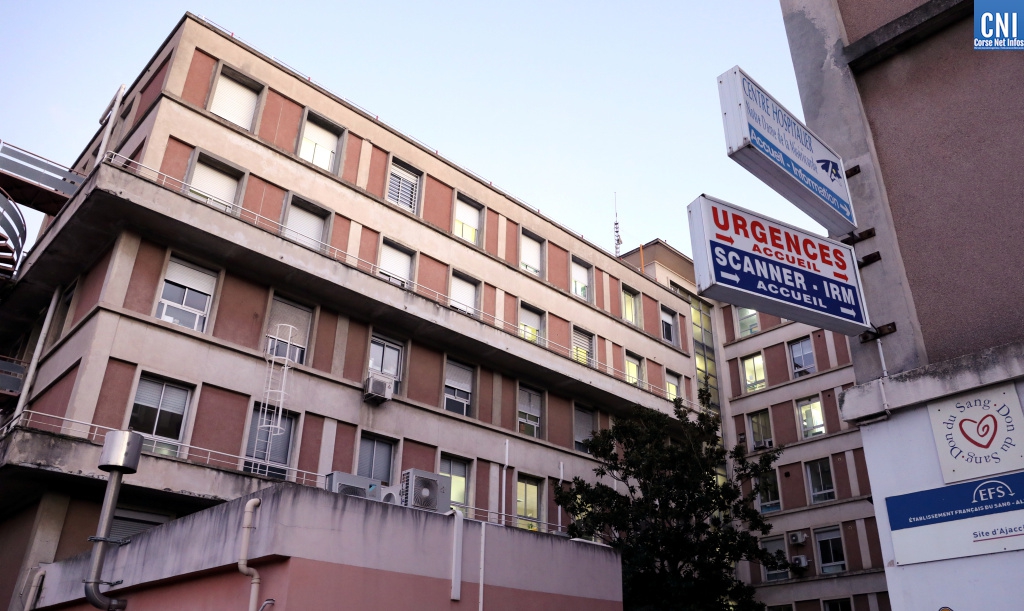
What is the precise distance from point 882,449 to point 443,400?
694 inches

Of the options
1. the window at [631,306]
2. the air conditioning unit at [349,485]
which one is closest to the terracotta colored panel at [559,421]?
the window at [631,306]

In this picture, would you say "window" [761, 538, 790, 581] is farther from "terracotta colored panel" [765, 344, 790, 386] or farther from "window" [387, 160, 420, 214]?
"window" [387, 160, 420, 214]

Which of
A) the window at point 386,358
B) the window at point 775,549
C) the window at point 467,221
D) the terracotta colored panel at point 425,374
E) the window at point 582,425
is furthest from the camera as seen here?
the window at point 775,549

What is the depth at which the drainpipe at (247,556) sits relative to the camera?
1057 centimetres

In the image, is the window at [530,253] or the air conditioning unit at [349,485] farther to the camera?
the window at [530,253]

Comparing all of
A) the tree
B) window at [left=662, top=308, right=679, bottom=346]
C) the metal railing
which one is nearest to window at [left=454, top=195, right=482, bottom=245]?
the metal railing

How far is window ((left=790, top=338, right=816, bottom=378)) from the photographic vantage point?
36.0 metres

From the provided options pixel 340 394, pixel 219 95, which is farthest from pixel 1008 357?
pixel 219 95

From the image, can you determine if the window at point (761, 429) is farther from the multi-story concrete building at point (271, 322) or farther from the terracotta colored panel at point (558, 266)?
the terracotta colored panel at point (558, 266)

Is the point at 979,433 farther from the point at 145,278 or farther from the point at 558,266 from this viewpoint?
the point at 558,266

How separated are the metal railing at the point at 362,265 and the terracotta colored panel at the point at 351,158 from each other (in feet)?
8.77

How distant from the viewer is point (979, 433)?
834 cm

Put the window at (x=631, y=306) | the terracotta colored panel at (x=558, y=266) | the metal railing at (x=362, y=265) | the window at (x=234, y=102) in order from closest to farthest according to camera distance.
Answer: the metal railing at (x=362, y=265) → the window at (x=234, y=102) → the terracotta colored panel at (x=558, y=266) → the window at (x=631, y=306)

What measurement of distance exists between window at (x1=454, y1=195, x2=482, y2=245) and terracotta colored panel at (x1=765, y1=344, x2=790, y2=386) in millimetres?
16765
